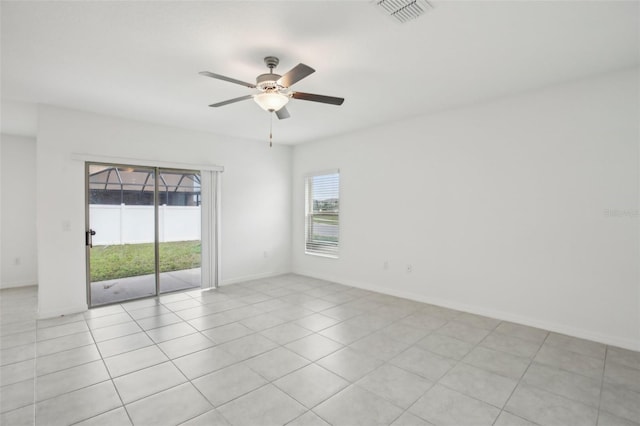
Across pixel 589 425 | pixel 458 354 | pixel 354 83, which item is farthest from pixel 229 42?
pixel 589 425

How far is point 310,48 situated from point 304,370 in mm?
2699

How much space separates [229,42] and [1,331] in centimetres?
400

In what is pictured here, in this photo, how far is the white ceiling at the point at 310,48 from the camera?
207cm

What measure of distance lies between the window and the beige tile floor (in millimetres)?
1850

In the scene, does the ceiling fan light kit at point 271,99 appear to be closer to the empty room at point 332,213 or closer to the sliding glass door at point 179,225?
the empty room at point 332,213

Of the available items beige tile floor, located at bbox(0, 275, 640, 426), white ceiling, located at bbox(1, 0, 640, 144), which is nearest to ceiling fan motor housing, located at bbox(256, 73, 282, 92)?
white ceiling, located at bbox(1, 0, 640, 144)

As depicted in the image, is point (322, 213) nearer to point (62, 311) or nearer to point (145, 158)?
point (145, 158)

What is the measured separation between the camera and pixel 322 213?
591 cm

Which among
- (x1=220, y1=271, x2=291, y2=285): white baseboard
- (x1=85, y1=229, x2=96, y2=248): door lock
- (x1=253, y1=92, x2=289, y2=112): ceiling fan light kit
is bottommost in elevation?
(x1=220, y1=271, x2=291, y2=285): white baseboard

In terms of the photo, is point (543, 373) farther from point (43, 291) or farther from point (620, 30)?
point (43, 291)

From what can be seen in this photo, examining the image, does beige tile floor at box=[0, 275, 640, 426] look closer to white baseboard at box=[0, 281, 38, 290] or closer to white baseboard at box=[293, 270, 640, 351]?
white baseboard at box=[293, 270, 640, 351]

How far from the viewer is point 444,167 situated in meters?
4.18

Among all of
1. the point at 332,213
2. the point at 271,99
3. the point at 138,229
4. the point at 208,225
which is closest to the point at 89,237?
the point at 138,229

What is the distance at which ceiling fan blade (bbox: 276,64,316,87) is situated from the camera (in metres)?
2.19
